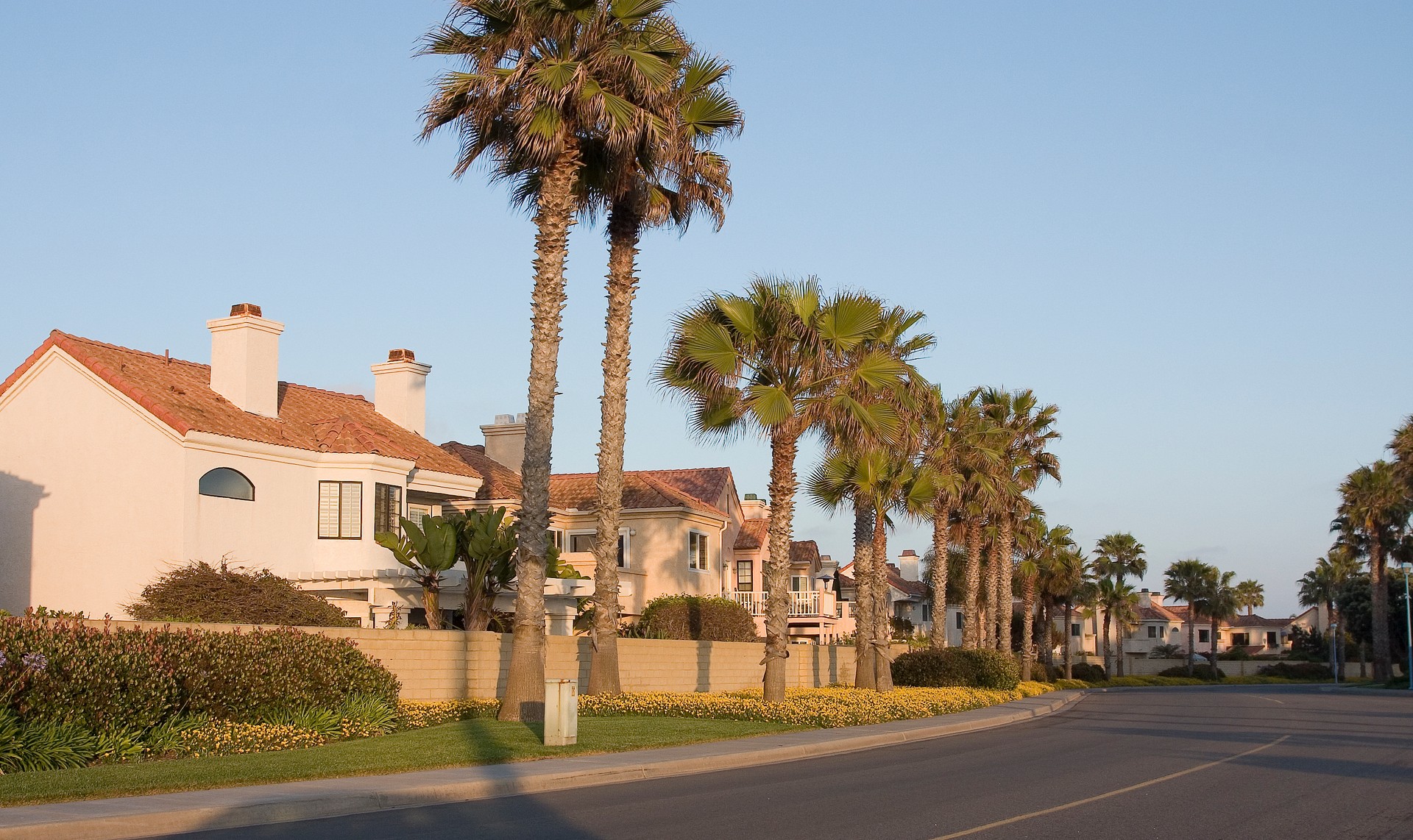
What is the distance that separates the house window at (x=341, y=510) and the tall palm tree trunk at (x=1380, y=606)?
186 ft

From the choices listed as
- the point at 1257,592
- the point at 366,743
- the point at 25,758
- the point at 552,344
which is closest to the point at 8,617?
the point at 25,758

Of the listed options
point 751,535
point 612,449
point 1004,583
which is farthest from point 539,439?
point 751,535

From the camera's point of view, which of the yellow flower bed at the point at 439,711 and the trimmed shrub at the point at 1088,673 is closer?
the yellow flower bed at the point at 439,711

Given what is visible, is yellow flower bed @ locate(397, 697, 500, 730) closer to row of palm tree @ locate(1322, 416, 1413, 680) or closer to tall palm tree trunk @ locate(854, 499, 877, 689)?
tall palm tree trunk @ locate(854, 499, 877, 689)

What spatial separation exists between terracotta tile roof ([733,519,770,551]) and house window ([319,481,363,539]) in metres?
27.2

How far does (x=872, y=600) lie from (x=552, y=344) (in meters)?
17.5

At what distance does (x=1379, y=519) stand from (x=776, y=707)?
2151 inches

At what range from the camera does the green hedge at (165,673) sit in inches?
652

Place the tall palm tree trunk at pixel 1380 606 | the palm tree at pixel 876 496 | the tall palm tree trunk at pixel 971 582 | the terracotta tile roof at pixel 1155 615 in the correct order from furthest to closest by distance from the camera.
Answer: the terracotta tile roof at pixel 1155 615, the tall palm tree trunk at pixel 1380 606, the tall palm tree trunk at pixel 971 582, the palm tree at pixel 876 496

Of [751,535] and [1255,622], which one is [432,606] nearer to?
[751,535]

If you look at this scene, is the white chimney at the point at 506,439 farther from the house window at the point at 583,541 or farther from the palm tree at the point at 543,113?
the palm tree at the point at 543,113

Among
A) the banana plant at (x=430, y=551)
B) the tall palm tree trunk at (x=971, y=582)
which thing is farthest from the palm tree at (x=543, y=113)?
the tall palm tree trunk at (x=971, y=582)

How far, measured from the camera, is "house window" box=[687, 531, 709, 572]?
49562mm

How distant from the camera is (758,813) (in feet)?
43.9
